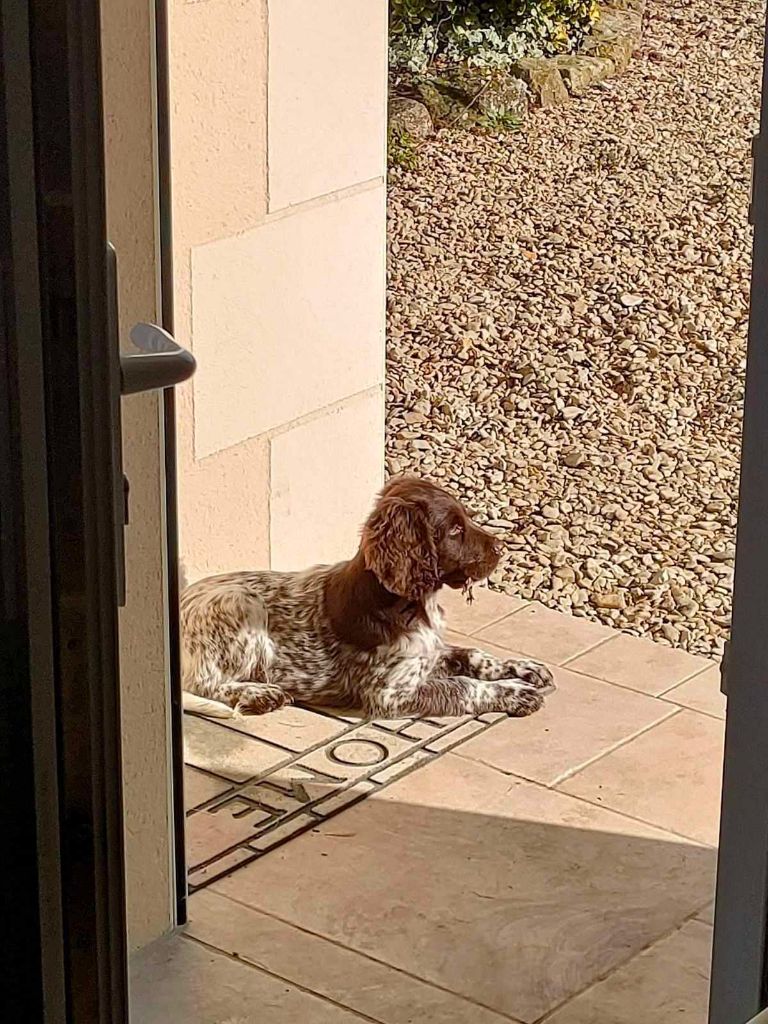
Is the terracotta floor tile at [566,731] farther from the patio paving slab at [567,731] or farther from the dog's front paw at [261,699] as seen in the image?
the dog's front paw at [261,699]

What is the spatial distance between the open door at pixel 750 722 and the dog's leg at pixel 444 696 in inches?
53.6

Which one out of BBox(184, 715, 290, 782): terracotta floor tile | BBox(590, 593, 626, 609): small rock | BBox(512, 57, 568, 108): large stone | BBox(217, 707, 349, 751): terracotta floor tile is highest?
BBox(512, 57, 568, 108): large stone

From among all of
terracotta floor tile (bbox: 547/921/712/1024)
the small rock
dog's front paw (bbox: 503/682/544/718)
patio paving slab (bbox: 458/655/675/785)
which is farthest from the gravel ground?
terracotta floor tile (bbox: 547/921/712/1024)

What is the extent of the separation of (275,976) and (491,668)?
1.06m

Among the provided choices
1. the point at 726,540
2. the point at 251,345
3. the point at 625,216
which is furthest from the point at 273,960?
the point at 625,216

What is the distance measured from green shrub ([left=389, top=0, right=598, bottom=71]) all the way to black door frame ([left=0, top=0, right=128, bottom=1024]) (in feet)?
20.5

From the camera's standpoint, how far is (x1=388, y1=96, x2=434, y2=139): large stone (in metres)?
6.66

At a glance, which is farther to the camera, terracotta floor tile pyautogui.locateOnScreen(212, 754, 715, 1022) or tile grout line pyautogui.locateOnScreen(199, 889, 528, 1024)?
terracotta floor tile pyautogui.locateOnScreen(212, 754, 715, 1022)

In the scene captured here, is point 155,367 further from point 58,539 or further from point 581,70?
point 581,70

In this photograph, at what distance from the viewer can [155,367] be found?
94 cm

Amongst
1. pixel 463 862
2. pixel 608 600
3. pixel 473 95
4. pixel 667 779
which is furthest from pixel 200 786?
pixel 473 95

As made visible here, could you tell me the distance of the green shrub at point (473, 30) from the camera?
22.5 feet

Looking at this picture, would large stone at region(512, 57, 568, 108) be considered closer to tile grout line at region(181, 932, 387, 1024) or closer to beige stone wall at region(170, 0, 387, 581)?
beige stone wall at region(170, 0, 387, 581)

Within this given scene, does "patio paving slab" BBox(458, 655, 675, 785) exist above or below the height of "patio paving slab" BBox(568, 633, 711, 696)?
above
